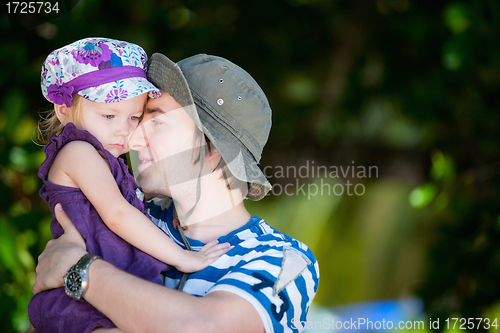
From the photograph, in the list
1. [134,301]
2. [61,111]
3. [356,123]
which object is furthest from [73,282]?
[356,123]

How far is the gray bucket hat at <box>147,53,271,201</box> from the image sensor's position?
1341 millimetres

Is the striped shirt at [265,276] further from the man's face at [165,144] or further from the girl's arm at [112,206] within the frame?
the man's face at [165,144]

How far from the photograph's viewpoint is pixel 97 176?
A: 1.18 metres

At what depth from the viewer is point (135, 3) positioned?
235 cm

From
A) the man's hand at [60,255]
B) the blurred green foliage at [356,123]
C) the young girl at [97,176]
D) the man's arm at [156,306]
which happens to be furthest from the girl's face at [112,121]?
the blurred green foliage at [356,123]

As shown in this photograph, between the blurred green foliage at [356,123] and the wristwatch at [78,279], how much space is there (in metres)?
1.00

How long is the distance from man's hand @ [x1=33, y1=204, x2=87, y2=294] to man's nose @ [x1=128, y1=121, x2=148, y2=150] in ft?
0.98

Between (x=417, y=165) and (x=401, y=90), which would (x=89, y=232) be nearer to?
(x=401, y=90)

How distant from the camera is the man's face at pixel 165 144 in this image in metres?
1.38

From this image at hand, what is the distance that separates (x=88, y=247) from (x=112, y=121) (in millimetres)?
403

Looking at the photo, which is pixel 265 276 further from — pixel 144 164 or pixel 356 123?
pixel 356 123

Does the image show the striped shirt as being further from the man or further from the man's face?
the man's face

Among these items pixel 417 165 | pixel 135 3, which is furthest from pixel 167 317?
pixel 417 165

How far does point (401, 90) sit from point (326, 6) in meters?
0.74
